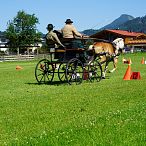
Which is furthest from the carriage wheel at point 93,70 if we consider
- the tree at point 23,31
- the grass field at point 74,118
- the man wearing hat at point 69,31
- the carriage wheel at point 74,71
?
the tree at point 23,31

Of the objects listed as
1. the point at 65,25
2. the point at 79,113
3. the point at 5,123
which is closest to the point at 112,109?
the point at 79,113

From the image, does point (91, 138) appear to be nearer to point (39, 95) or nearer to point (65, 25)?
point (39, 95)

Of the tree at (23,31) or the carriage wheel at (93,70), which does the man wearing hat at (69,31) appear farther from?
the tree at (23,31)

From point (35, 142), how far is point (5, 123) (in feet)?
7.11

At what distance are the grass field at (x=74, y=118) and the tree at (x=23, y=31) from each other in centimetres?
11162

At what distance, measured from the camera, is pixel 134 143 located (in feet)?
20.4

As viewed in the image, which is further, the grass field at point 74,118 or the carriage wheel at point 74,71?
the carriage wheel at point 74,71

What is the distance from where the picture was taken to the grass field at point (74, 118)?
6.57 meters

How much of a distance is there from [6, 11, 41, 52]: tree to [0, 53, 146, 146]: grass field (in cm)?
11162

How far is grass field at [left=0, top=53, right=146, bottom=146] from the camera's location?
21.5 feet

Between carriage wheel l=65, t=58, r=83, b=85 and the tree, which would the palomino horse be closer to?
carriage wheel l=65, t=58, r=83, b=85

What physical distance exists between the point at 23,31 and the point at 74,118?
127 meters

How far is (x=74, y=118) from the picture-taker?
345 inches

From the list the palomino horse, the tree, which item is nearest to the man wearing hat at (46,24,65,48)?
the palomino horse
